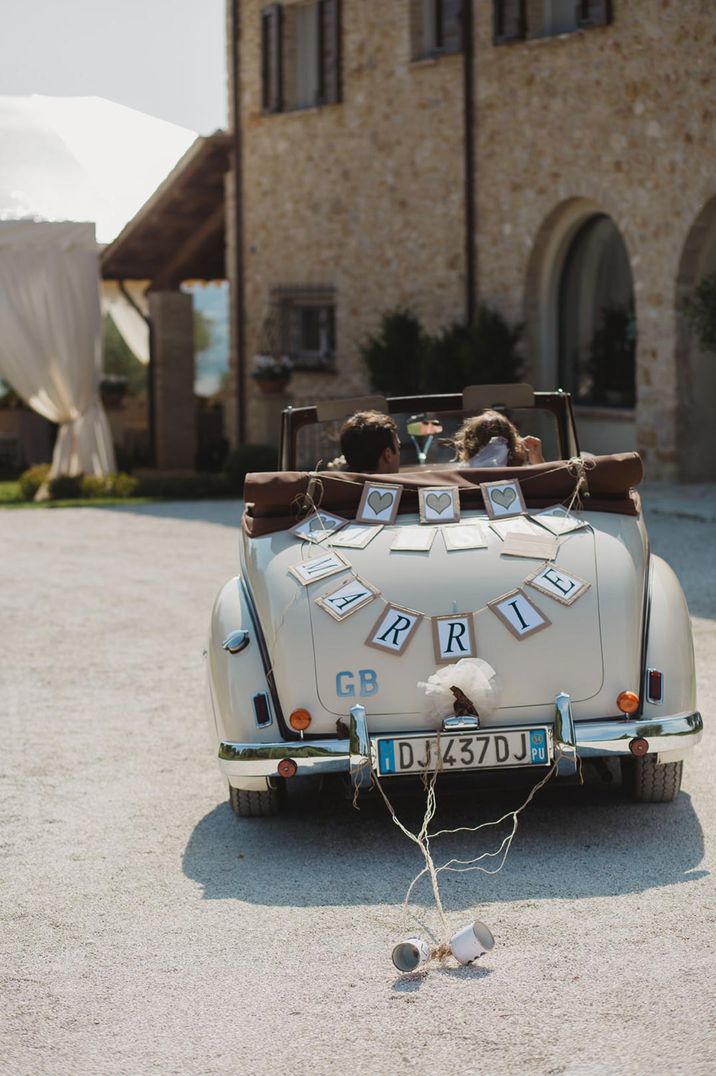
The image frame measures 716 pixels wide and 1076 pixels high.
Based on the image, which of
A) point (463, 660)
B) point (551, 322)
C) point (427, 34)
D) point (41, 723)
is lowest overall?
point (41, 723)

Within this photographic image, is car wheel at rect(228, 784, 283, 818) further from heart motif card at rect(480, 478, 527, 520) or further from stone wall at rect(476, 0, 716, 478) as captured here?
stone wall at rect(476, 0, 716, 478)

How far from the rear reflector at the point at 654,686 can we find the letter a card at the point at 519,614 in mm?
370

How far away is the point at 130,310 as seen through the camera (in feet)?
84.3

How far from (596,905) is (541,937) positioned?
297mm

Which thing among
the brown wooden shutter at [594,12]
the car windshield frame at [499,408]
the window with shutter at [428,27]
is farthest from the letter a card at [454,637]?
the window with shutter at [428,27]

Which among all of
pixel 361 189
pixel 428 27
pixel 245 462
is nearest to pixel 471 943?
pixel 245 462

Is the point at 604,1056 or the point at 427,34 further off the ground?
the point at 427,34

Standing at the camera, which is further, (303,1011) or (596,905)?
(596,905)

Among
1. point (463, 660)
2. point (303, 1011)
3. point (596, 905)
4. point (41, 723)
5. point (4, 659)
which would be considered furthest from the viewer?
point (4, 659)

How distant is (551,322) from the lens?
17.8m

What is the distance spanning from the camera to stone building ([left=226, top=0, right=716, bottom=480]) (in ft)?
50.5

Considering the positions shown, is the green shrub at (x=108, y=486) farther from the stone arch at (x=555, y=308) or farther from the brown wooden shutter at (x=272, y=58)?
the brown wooden shutter at (x=272, y=58)

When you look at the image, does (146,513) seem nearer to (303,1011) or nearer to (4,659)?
(4,659)

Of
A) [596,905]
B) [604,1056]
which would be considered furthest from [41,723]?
[604,1056]
